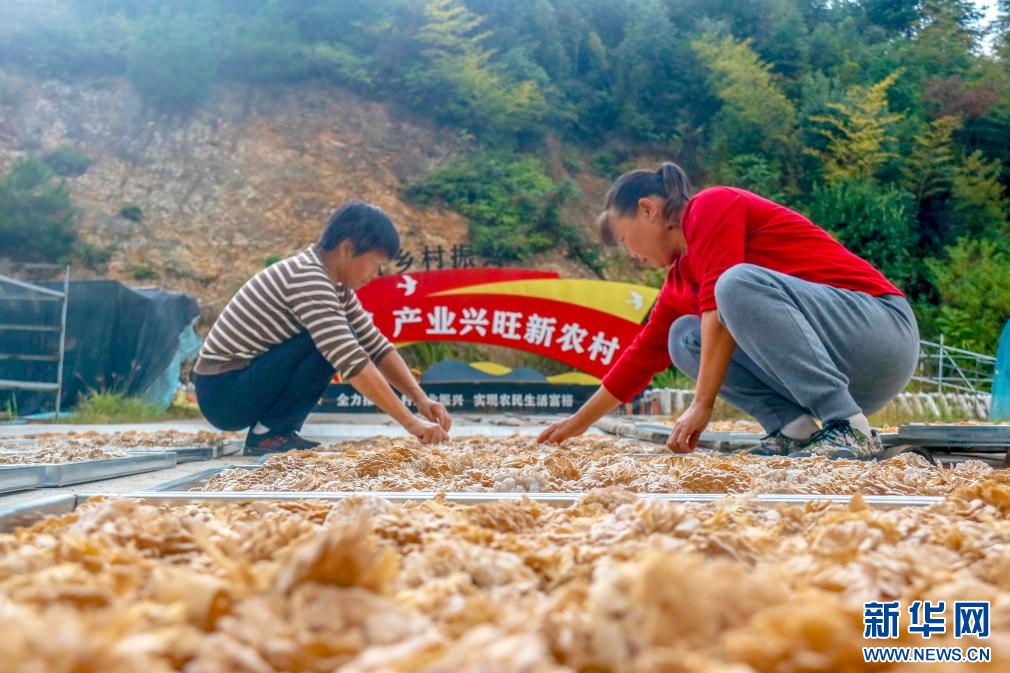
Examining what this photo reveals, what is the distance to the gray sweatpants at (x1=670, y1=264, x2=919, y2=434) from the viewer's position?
208cm

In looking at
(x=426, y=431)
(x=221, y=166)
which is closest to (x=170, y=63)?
(x=221, y=166)

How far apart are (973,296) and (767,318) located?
12847mm

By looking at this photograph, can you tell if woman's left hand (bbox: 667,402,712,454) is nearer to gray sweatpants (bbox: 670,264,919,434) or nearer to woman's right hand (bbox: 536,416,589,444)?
gray sweatpants (bbox: 670,264,919,434)

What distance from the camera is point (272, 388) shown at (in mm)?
2883

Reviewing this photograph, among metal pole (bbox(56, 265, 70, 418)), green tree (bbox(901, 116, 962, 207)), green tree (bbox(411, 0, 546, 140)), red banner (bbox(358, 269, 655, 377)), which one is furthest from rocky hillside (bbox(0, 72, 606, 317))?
green tree (bbox(901, 116, 962, 207))

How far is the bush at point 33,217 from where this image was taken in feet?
41.8

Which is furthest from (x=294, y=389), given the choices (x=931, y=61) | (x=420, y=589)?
(x=931, y=61)

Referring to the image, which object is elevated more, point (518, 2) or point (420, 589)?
point (518, 2)

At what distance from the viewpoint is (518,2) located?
18.3 metres

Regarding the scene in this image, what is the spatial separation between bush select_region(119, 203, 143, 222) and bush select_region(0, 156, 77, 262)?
1046 millimetres

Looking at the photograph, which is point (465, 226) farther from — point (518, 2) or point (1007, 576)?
point (1007, 576)

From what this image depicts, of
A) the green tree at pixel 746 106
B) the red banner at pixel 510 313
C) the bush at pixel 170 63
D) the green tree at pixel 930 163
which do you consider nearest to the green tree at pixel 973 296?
the green tree at pixel 930 163

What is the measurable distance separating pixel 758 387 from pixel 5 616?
88.2 inches

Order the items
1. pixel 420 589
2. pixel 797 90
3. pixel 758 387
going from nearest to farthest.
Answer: pixel 420 589 → pixel 758 387 → pixel 797 90
